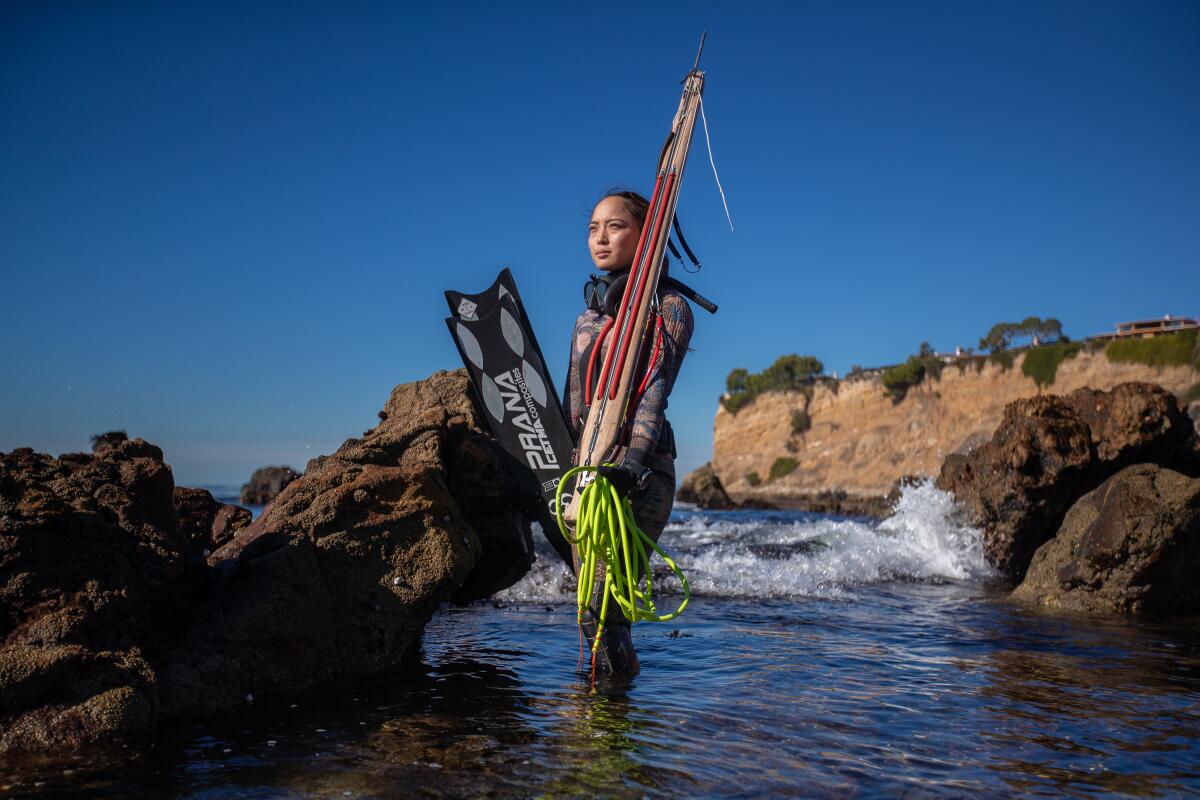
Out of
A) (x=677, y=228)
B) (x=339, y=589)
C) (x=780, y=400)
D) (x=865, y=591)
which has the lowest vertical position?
(x=865, y=591)

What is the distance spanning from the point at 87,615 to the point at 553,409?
2.37 m

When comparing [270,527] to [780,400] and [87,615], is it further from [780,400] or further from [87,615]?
[780,400]

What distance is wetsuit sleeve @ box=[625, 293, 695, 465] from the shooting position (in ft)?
12.7

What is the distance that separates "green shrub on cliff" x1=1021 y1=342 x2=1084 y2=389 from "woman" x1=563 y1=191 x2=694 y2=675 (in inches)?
2045

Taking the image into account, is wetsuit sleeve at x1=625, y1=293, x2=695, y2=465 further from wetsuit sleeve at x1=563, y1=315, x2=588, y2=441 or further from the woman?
wetsuit sleeve at x1=563, y1=315, x2=588, y2=441

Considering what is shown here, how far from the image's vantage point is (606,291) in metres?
4.28

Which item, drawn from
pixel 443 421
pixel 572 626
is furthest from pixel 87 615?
pixel 572 626

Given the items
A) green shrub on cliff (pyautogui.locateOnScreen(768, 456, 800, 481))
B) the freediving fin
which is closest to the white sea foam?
the freediving fin

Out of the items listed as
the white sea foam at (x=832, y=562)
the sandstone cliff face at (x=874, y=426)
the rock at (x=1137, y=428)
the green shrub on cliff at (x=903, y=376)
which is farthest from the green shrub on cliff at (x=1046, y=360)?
the rock at (x=1137, y=428)

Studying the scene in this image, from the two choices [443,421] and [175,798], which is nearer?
[175,798]

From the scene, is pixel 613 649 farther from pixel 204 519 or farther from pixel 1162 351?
pixel 1162 351

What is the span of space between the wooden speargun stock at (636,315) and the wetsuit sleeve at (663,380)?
0.08 metres

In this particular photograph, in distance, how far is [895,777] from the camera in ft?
9.32

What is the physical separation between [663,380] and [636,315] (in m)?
0.34
